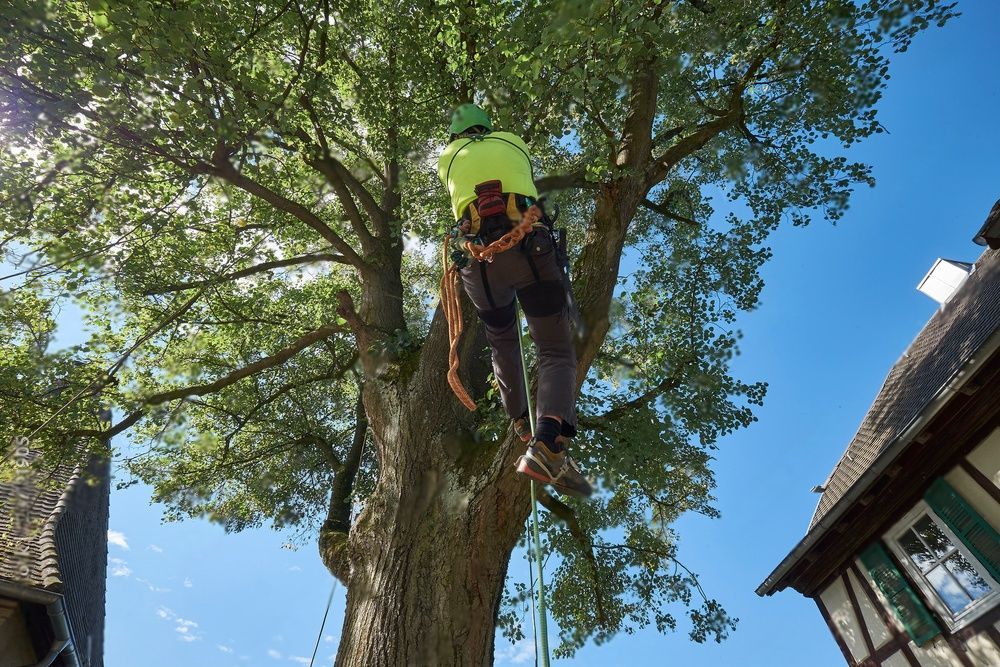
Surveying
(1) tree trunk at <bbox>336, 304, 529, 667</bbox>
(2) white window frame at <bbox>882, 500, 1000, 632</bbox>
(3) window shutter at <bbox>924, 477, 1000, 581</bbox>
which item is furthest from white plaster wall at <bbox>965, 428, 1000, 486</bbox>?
(1) tree trunk at <bbox>336, 304, 529, 667</bbox>

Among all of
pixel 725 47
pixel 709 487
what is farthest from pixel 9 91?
pixel 709 487

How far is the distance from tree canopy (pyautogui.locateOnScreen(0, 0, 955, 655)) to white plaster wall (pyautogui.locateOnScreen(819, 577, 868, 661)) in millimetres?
1497

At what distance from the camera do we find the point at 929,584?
5887 mm

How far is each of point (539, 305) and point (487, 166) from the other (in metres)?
0.88

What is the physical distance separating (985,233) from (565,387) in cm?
609

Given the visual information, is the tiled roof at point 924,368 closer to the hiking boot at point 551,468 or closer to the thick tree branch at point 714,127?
the thick tree branch at point 714,127

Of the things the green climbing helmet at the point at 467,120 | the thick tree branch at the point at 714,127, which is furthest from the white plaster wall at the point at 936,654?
the green climbing helmet at the point at 467,120

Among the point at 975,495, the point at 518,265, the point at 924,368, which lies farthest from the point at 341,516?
the point at 924,368

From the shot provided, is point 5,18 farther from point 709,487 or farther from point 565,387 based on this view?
point 709,487

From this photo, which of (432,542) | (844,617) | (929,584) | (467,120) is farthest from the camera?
(844,617)

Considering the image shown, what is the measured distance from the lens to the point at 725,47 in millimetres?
7852

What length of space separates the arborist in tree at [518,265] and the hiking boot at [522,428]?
47 cm

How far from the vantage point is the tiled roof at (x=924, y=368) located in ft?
22.7

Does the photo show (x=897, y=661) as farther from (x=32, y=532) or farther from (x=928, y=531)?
(x=32, y=532)
